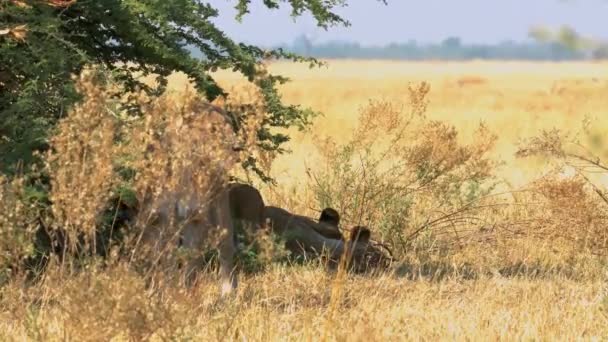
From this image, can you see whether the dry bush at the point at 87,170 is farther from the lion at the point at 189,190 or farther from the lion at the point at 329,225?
the lion at the point at 329,225

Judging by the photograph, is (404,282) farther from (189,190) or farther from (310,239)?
(189,190)

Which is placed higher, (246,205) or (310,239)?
(246,205)

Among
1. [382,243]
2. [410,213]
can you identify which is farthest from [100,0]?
[410,213]

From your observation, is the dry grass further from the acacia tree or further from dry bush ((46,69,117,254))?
the acacia tree

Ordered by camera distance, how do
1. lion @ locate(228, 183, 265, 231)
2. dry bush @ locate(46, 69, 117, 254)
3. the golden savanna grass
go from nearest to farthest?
dry bush @ locate(46, 69, 117, 254)
the golden savanna grass
lion @ locate(228, 183, 265, 231)

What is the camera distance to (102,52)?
25.3ft

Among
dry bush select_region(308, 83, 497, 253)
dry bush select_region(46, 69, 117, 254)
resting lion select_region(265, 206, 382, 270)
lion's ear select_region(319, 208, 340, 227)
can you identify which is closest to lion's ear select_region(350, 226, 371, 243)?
resting lion select_region(265, 206, 382, 270)

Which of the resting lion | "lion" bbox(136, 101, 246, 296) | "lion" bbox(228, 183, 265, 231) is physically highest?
"lion" bbox(136, 101, 246, 296)

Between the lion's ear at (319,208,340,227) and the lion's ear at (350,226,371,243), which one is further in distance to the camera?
the lion's ear at (319,208,340,227)

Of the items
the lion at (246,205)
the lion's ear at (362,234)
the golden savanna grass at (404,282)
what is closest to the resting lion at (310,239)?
the lion's ear at (362,234)

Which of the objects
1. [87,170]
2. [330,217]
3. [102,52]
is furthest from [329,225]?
[87,170]

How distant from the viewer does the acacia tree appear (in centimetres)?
666

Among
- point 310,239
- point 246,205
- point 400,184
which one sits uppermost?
point 246,205

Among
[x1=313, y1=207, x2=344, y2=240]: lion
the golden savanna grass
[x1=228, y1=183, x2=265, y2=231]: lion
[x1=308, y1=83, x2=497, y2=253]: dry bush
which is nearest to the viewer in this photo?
the golden savanna grass
